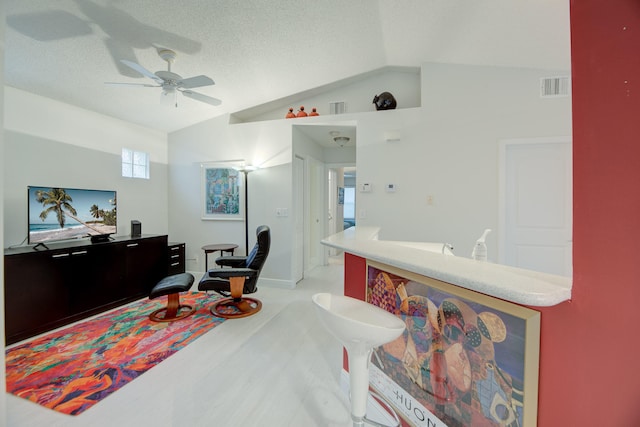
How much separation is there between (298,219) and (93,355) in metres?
2.73

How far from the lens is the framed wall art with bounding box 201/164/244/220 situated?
166 inches

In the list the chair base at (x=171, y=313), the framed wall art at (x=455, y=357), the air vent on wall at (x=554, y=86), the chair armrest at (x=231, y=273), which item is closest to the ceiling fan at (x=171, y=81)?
the chair armrest at (x=231, y=273)

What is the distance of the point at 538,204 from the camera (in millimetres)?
3000

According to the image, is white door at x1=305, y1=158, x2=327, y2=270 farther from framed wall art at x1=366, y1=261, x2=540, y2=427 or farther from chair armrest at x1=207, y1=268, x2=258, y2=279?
framed wall art at x1=366, y1=261, x2=540, y2=427

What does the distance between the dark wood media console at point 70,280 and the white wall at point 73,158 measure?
1.74 ft

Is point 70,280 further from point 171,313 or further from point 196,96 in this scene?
point 196,96

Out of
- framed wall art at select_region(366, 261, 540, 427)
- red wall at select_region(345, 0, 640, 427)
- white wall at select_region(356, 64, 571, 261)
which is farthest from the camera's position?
white wall at select_region(356, 64, 571, 261)

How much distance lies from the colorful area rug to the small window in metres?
2.00

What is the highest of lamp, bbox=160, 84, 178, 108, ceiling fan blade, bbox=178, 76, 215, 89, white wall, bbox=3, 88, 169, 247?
ceiling fan blade, bbox=178, 76, 215, 89

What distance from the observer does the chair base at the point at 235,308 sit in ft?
9.64

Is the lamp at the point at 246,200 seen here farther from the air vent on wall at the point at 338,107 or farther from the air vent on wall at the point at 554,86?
the air vent on wall at the point at 554,86

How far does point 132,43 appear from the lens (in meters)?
2.45

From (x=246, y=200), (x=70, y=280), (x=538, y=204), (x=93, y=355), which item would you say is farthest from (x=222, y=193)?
(x=538, y=204)

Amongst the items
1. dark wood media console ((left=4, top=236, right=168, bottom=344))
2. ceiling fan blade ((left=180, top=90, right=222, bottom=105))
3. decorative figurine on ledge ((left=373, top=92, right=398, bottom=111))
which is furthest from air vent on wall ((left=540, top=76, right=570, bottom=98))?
dark wood media console ((left=4, top=236, right=168, bottom=344))
